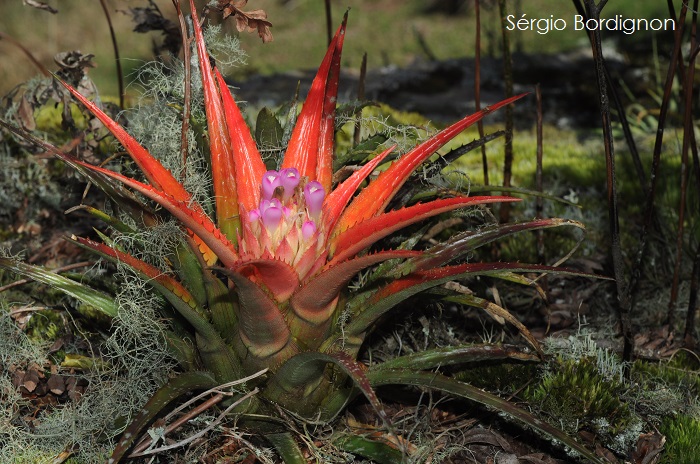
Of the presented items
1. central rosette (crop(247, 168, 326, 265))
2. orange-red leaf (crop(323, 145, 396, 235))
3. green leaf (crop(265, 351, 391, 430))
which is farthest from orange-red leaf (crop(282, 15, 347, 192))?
green leaf (crop(265, 351, 391, 430))

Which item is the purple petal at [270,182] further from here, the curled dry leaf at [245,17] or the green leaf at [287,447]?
the green leaf at [287,447]

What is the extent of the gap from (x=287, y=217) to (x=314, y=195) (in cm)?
10

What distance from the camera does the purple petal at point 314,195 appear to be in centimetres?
179

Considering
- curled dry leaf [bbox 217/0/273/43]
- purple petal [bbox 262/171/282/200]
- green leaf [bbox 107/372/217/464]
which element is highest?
curled dry leaf [bbox 217/0/273/43]

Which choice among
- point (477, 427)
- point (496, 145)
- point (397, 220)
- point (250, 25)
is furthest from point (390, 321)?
point (496, 145)

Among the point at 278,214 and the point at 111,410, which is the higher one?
the point at 278,214

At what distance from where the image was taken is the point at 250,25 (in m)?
2.21

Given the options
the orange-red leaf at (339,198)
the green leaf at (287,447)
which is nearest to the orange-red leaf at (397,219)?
the orange-red leaf at (339,198)

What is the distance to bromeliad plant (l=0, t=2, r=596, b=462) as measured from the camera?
5.84 feet

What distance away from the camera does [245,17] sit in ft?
A: 7.16

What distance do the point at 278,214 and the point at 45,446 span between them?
112 cm

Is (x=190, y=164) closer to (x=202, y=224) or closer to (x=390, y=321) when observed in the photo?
(x=202, y=224)

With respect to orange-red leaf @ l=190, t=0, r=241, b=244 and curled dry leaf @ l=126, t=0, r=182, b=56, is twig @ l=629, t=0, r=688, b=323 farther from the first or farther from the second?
curled dry leaf @ l=126, t=0, r=182, b=56

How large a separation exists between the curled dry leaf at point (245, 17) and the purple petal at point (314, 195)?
0.61m
